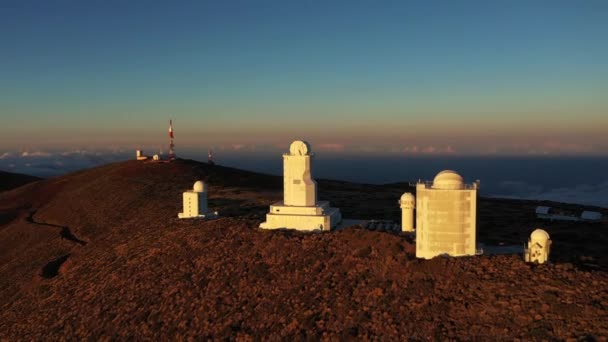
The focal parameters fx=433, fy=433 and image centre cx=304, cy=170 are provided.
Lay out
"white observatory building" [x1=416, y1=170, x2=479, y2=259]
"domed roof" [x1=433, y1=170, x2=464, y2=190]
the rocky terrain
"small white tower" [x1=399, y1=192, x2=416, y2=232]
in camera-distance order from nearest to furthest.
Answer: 1. the rocky terrain
2. "white observatory building" [x1=416, y1=170, x2=479, y2=259]
3. "domed roof" [x1=433, y1=170, x2=464, y2=190]
4. "small white tower" [x1=399, y1=192, x2=416, y2=232]

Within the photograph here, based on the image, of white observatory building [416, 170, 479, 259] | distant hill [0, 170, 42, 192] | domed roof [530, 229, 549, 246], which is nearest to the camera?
domed roof [530, 229, 549, 246]

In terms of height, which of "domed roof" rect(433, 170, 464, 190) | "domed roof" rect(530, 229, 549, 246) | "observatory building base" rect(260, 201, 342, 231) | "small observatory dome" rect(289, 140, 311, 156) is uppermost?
"small observatory dome" rect(289, 140, 311, 156)

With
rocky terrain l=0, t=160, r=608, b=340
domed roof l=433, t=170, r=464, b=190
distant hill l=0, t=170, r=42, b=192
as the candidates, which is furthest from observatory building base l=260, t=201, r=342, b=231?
distant hill l=0, t=170, r=42, b=192

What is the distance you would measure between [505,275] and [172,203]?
37.4 metres

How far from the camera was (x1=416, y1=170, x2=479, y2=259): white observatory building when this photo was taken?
22.0 m

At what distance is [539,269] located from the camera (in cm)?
1956

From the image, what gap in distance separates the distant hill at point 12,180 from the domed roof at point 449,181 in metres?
95.5

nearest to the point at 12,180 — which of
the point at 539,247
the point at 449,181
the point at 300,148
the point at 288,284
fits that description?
the point at 300,148

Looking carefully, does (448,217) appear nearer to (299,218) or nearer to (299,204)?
(299,218)

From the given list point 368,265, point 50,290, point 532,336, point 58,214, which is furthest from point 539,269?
point 58,214

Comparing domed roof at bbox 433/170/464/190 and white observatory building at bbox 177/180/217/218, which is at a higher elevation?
domed roof at bbox 433/170/464/190

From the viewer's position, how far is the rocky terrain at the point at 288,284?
17.6 metres

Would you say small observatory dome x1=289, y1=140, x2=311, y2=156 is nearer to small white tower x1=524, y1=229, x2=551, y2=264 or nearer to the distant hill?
small white tower x1=524, y1=229, x2=551, y2=264

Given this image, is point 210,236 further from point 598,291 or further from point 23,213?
point 23,213
